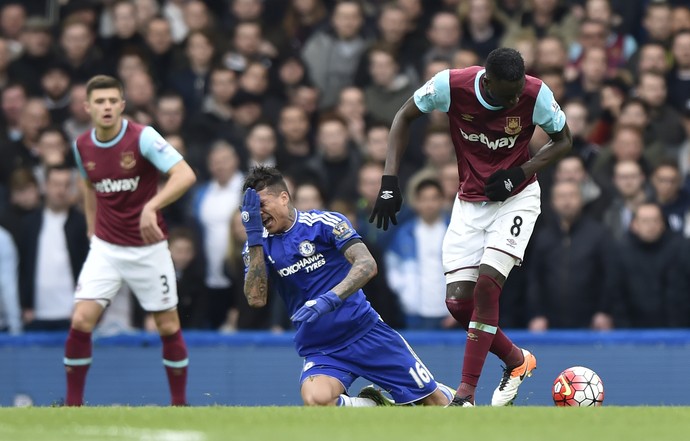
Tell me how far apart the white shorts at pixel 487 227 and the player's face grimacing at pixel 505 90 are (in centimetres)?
71

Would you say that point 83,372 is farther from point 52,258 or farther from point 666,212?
point 666,212

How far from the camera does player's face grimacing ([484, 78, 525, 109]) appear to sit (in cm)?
935

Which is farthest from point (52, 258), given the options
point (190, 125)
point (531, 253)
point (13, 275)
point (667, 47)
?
point (667, 47)

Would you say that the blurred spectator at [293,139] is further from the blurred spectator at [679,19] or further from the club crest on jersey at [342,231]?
the club crest on jersey at [342,231]

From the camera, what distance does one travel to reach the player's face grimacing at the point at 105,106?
11.4 meters

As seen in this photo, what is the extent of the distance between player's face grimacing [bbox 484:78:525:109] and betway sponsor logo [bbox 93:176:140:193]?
3334 mm

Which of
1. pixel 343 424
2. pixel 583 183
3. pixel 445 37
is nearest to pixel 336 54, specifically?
pixel 445 37

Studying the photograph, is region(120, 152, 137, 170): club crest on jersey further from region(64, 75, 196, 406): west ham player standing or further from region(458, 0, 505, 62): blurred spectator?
region(458, 0, 505, 62): blurred spectator

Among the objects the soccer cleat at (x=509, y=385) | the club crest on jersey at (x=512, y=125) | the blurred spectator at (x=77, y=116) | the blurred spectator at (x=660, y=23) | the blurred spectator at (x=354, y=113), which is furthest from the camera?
the blurred spectator at (x=77, y=116)

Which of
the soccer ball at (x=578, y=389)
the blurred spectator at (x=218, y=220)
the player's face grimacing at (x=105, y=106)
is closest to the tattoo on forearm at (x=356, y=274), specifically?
the soccer ball at (x=578, y=389)

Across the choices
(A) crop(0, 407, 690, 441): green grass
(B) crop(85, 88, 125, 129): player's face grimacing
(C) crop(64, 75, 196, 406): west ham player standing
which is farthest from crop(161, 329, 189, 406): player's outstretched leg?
(A) crop(0, 407, 690, 441): green grass

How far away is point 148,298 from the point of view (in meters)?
11.7

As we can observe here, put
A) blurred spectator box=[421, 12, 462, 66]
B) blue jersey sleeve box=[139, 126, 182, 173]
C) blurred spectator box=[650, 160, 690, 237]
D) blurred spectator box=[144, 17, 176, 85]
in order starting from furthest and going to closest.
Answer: blurred spectator box=[144, 17, 176, 85] → blurred spectator box=[421, 12, 462, 66] → blurred spectator box=[650, 160, 690, 237] → blue jersey sleeve box=[139, 126, 182, 173]

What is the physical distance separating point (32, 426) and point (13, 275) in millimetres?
6021
